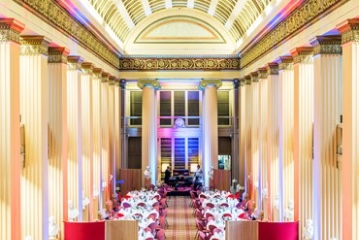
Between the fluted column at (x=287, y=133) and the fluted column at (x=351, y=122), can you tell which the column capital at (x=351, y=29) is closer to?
the fluted column at (x=351, y=122)

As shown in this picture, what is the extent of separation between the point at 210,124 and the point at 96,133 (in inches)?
304

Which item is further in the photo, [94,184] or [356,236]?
[94,184]

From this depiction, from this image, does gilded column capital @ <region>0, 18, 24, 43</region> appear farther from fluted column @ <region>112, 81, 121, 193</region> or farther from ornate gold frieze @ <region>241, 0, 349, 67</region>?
fluted column @ <region>112, 81, 121, 193</region>

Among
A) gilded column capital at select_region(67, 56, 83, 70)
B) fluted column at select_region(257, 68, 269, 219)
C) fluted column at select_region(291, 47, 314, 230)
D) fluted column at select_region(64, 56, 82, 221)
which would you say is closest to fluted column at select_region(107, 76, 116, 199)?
fluted column at select_region(257, 68, 269, 219)

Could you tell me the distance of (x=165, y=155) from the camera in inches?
1077

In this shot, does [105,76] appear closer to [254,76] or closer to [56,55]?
[254,76]

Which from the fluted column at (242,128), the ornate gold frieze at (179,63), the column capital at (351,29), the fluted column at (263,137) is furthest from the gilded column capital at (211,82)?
the column capital at (351,29)

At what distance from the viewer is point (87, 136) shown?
1673 cm

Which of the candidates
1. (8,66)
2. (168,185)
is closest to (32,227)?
(8,66)

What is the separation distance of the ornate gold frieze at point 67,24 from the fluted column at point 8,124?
2.71 ft

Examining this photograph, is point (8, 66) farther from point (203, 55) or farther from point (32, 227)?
point (203, 55)

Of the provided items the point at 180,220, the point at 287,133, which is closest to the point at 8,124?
the point at 287,133

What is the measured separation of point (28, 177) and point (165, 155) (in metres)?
16.4

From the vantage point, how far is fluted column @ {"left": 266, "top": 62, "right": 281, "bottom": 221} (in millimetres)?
17031
